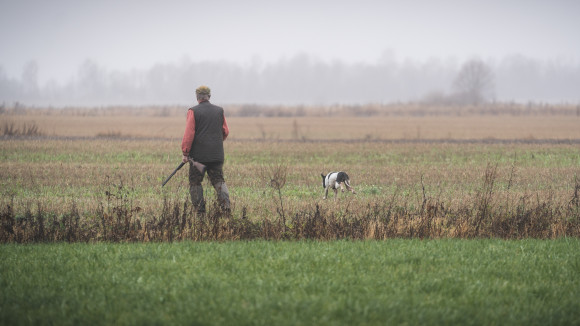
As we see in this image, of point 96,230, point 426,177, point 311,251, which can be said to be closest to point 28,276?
point 96,230

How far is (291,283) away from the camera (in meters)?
7.64

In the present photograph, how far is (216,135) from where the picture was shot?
1216cm

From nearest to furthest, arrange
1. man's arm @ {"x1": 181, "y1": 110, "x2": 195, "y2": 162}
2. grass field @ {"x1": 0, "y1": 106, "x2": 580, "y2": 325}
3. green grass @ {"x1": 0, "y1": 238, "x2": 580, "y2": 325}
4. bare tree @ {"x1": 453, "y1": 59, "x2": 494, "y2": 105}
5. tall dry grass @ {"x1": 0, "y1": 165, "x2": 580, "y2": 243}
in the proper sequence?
green grass @ {"x1": 0, "y1": 238, "x2": 580, "y2": 325}
grass field @ {"x1": 0, "y1": 106, "x2": 580, "y2": 325}
tall dry grass @ {"x1": 0, "y1": 165, "x2": 580, "y2": 243}
man's arm @ {"x1": 181, "y1": 110, "x2": 195, "y2": 162}
bare tree @ {"x1": 453, "y1": 59, "x2": 494, "y2": 105}

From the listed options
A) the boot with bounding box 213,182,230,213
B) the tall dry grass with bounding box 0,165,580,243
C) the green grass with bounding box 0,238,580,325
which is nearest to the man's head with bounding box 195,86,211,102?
the boot with bounding box 213,182,230,213

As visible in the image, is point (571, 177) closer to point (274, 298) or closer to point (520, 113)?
point (274, 298)

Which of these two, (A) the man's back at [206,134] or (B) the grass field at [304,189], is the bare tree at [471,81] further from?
(A) the man's back at [206,134]

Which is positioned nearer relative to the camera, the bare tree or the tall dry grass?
the tall dry grass

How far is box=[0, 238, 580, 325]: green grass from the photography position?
647 cm

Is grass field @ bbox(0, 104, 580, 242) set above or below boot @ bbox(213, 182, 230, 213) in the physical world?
below

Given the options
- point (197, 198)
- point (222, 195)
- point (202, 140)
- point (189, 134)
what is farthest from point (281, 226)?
point (189, 134)

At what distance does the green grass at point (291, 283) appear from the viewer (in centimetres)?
647

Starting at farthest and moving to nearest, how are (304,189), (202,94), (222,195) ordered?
(304,189) → (222,195) → (202,94)

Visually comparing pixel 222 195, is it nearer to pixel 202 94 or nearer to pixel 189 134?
pixel 189 134

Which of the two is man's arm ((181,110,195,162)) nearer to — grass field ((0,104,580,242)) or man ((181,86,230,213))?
man ((181,86,230,213))
